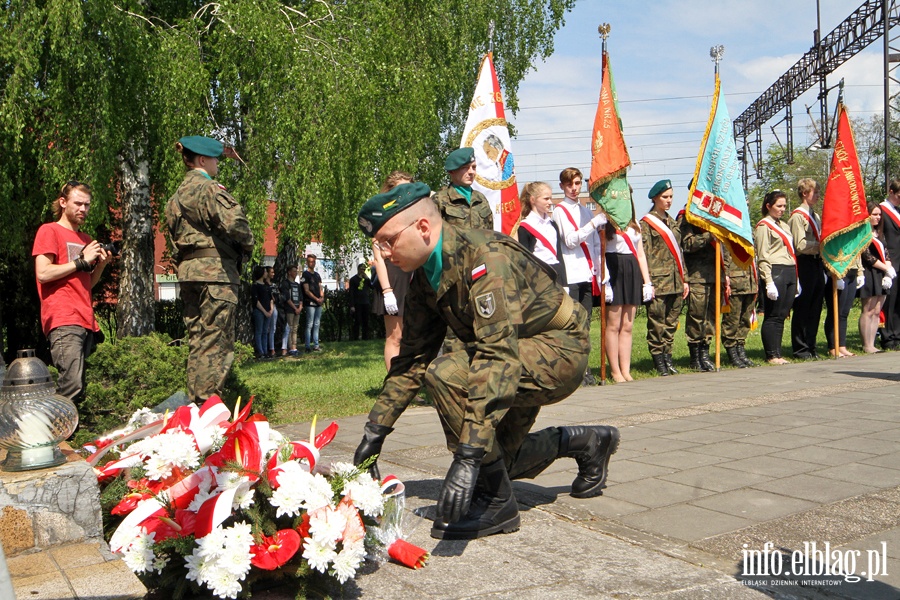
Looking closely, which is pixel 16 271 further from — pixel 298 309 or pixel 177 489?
pixel 177 489

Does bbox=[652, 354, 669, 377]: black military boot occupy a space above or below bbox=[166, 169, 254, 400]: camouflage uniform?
below

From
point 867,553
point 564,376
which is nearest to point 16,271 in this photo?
point 564,376

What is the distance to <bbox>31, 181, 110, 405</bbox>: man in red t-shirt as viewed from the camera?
6.11 metres

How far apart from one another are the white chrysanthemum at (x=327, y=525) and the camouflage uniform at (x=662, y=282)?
7630 millimetres

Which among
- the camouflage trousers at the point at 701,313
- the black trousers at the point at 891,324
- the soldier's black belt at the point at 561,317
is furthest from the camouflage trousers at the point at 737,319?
the soldier's black belt at the point at 561,317

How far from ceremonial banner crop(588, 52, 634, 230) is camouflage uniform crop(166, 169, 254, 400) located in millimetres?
4637

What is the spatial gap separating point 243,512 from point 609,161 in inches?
299

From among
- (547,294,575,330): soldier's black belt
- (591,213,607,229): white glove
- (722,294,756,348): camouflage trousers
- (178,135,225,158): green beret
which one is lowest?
(722,294,756,348): camouflage trousers

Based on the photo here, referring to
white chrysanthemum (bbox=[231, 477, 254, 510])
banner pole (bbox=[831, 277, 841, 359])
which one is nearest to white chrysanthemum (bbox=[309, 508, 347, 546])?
white chrysanthemum (bbox=[231, 477, 254, 510])

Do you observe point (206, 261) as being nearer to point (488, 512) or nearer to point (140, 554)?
point (488, 512)

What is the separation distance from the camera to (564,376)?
3977 mm

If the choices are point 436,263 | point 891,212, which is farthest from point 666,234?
point 436,263

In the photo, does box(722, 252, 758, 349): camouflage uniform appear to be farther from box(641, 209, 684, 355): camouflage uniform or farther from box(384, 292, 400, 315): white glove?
box(384, 292, 400, 315): white glove

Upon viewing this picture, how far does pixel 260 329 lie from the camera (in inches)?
700
